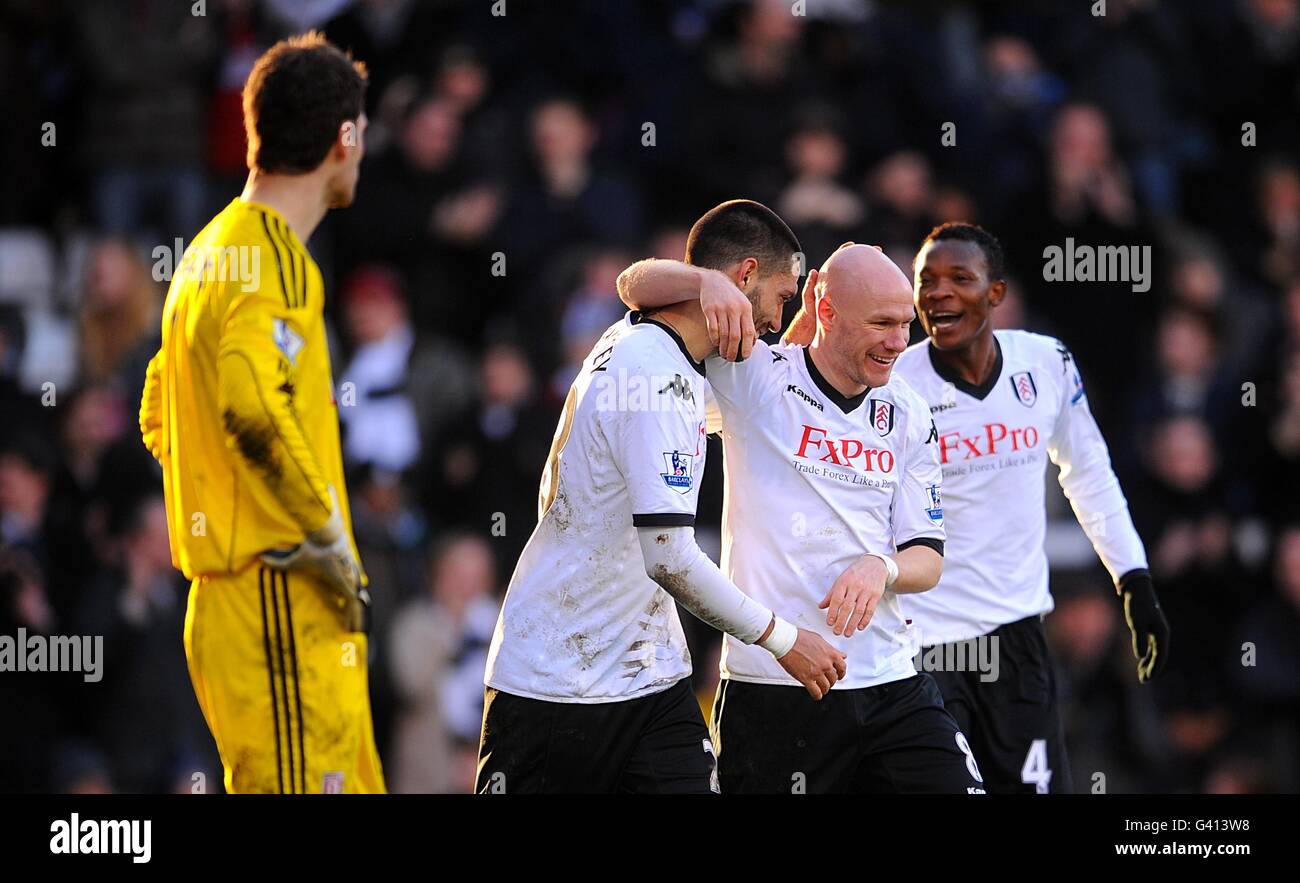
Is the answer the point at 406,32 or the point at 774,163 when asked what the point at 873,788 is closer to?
the point at 774,163

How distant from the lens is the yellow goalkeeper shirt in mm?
4633

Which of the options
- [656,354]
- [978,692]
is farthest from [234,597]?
[978,692]

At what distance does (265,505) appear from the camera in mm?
4723

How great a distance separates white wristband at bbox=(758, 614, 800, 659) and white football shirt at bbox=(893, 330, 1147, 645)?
151cm

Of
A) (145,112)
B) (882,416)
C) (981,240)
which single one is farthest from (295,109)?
(145,112)

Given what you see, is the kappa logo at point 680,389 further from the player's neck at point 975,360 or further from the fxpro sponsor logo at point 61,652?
the fxpro sponsor logo at point 61,652

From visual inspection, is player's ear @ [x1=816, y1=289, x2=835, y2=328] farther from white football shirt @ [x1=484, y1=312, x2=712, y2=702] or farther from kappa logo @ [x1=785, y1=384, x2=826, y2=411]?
white football shirt @ [x1=484, y1=312, x2=712, y2=702]

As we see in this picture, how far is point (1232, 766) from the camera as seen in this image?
9031mm

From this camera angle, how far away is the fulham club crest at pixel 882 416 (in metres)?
5.59

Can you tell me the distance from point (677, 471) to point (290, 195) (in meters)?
1.28

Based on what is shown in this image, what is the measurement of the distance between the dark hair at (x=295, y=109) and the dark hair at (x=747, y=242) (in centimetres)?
111

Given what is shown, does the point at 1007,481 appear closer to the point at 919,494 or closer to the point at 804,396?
the point at 919,494

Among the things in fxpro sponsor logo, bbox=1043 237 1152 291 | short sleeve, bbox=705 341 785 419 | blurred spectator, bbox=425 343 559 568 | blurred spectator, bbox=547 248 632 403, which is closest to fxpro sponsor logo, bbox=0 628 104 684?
blurred spectator, bbox=425 343 559 568
